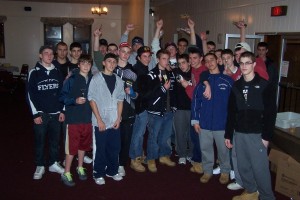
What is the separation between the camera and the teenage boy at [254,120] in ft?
10.2

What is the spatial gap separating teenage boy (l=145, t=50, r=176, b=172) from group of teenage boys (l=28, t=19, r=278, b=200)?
0.04ft

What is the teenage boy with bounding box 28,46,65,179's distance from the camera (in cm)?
374

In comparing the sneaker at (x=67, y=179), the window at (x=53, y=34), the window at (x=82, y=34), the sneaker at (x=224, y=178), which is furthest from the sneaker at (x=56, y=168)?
the window at (x=53, y=34)

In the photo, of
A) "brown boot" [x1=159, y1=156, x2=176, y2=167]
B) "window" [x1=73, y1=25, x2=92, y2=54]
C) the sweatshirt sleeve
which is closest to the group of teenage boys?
the sweatshirt sleeve

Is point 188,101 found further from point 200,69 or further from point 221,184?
point 221,184

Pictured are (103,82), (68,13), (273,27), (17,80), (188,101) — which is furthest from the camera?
(68,13)

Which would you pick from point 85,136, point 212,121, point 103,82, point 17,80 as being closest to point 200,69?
point 212,121

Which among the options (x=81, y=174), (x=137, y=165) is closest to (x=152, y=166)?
(x=137, y=165)

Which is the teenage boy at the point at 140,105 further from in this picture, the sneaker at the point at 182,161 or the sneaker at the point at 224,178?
the sneaker at the point at 224,178

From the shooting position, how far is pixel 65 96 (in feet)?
12.0

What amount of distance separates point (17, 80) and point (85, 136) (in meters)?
9.17

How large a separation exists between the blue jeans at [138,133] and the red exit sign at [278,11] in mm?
3653

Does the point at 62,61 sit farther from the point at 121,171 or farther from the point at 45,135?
the point at 121,171

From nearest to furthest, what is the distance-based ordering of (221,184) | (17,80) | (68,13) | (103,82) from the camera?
(103,82) → (221,184) → (17,80) → (68,13)
